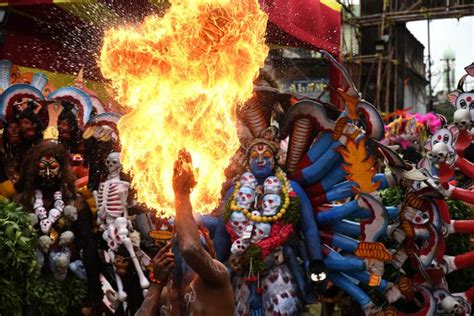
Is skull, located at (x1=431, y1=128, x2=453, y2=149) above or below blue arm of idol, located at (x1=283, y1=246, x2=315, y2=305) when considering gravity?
above

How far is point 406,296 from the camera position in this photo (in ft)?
24.4

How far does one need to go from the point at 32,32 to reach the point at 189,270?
7.48m

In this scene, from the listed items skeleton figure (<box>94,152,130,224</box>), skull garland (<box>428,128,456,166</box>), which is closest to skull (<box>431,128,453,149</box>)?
skull garland (<box>428,128,456,166</box>)

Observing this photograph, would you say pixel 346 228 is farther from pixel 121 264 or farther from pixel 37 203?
pixel 37 203

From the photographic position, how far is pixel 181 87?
4211 millimetres

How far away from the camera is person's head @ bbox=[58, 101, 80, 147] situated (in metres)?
7.93

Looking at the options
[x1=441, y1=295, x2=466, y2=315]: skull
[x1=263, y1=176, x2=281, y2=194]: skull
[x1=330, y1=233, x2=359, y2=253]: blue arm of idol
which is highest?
[x1=263, y1=176, x2=281, y2=194]: skull

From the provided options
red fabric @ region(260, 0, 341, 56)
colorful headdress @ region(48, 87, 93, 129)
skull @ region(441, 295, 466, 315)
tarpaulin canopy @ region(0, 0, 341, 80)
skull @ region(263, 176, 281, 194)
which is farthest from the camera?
red fabric @ region(260, 0, 341, 56)

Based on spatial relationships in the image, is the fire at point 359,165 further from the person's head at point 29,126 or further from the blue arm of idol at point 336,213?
the person's head at point 29,126

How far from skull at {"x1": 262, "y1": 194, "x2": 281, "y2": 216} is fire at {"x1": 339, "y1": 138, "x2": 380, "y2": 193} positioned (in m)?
0.69

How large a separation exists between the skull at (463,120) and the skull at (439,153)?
32 cm

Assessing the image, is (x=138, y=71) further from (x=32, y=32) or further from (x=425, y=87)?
(x=425, y=87)

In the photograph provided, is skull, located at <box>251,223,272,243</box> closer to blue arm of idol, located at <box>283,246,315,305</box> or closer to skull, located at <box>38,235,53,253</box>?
blue arm of idol, located at <box>283,246,315,305</box>

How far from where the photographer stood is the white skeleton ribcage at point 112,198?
7.38m
